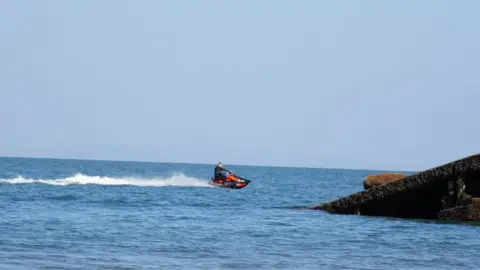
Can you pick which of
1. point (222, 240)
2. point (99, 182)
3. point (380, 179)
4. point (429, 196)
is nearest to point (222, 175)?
point (99, 182)

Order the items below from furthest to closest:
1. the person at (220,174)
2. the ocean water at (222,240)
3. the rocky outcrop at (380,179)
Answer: the person at (220,174) < the rocky outcrop at (380,179) < the ocean water at (222,240)

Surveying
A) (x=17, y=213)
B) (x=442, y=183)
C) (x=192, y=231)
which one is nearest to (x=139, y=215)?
(x=17, y=213)

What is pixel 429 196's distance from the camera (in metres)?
31.1

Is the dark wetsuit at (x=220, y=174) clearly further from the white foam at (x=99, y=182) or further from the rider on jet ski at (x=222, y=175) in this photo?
the white foam at (x=99, y=182)

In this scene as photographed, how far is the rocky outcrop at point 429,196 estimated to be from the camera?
28.0 metres


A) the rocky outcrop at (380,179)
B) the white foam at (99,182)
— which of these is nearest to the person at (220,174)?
the white foam at (99,182)

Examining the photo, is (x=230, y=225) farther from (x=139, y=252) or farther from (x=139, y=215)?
(x=139, y=252)

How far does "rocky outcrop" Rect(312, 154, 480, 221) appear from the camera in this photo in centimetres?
2798

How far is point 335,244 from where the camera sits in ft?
76.8

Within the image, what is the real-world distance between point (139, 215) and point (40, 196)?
12.3 m

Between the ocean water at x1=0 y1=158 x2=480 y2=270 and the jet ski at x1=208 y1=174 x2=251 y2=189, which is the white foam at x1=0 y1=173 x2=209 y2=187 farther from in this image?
the ocean water at x1=0 y1=158 x2=480 y2=270

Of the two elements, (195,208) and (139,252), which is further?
(195,208)

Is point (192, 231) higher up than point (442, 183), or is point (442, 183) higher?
point (442, 183)

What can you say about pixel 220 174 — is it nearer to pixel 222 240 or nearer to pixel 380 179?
pixel 380 179
